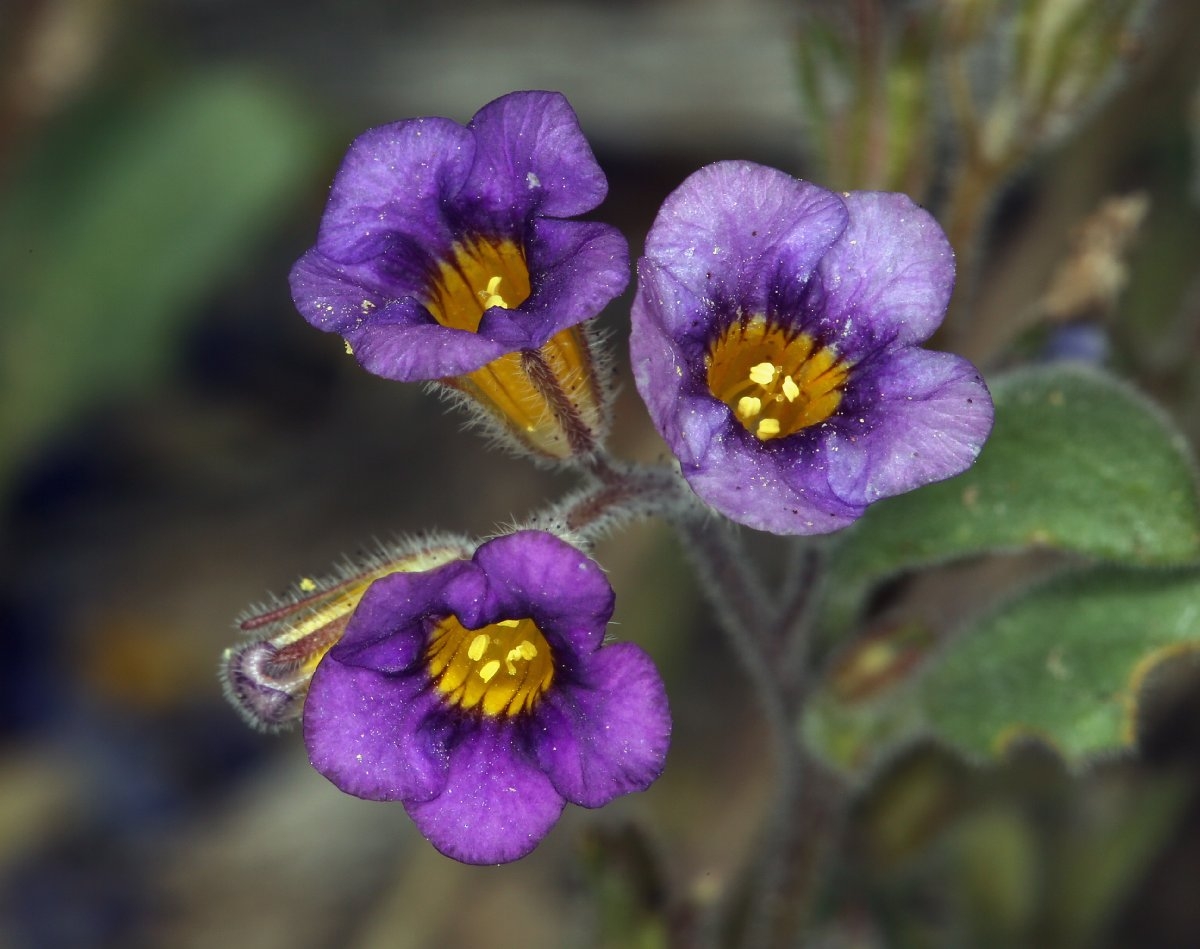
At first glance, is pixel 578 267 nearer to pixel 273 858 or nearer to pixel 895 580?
pixel 895 580

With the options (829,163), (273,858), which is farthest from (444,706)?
(273,858)

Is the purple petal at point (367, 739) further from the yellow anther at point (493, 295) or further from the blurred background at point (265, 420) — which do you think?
the blurred background at point (265, 420)

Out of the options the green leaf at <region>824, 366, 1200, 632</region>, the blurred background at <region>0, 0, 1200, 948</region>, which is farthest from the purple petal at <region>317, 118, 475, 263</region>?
the blurred background at <region>0, 0, 1200, 948</region>

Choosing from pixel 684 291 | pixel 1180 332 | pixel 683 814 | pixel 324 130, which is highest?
pixel 684 291

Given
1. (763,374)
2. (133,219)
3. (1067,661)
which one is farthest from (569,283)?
(133,219)

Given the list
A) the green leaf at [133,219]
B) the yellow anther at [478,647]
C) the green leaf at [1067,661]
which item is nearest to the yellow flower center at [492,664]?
the yellow anther at [478,647]

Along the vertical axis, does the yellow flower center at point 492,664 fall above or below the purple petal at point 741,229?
below

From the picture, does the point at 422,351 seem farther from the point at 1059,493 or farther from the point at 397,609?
the point at 1059,493
